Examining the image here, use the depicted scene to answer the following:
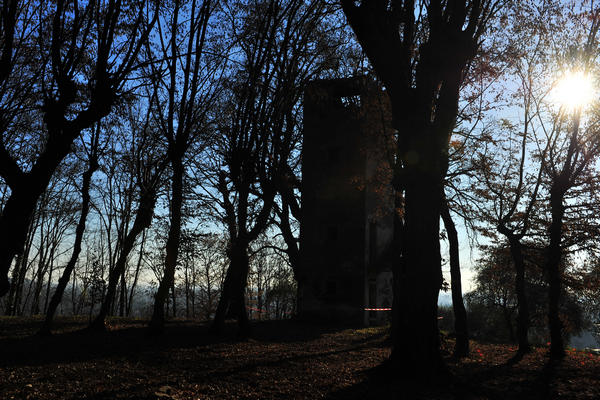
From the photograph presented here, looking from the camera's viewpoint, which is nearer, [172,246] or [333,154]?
[172,246]

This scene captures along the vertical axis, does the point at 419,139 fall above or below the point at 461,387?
above

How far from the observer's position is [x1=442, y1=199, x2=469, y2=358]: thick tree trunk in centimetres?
1154

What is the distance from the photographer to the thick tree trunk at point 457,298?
11.5 m

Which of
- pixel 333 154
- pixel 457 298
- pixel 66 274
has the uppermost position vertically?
pixel 333 154

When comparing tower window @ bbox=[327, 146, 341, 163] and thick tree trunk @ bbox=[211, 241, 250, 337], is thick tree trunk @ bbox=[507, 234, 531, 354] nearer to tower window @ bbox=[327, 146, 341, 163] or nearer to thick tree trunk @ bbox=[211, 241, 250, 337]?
thick tree trunk @ bbox=[211, 241, 250, 337]

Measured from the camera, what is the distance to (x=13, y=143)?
17750 millimetres

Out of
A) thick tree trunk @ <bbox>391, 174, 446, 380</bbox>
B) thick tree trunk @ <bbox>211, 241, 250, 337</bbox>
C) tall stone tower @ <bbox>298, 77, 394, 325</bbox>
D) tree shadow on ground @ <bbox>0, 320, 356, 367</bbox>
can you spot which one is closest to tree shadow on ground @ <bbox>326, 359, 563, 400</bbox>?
thick tree trunk @ <bbox>391, 174, 446, 380</bbox>

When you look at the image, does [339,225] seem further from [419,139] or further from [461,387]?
[461,387]

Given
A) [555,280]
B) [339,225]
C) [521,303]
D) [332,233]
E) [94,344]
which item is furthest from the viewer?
[332,233]

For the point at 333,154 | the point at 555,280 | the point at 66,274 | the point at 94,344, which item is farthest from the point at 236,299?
the point at 333,154

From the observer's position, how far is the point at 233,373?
297 inches

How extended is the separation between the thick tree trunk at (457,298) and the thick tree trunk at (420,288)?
4.89 meters

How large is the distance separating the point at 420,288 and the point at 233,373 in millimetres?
4005

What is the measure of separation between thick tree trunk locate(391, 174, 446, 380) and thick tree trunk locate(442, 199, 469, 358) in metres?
4.89
